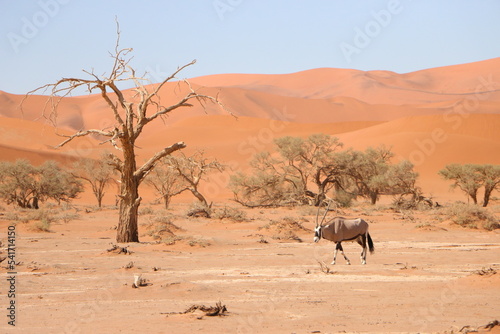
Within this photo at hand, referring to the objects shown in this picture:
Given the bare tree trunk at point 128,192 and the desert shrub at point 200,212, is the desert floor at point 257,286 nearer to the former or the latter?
the bare tree trunk at point 128,192

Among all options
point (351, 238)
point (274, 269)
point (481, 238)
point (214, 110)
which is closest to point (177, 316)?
point (274, 269)

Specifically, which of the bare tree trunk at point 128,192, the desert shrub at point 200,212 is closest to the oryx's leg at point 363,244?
the bare tree trunk at point 128,192

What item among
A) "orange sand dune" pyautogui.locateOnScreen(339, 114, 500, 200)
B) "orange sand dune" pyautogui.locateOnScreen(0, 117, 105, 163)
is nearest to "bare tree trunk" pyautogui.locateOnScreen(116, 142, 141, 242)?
"orange sand dune" pyautogui.locateOnScreen(339, 114, 500, 200)

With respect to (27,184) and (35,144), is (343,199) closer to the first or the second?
(27,184)

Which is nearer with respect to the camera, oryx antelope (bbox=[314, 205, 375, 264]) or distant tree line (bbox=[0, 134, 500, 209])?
oryx antelope (bbox=[314, 205, 375, 264])

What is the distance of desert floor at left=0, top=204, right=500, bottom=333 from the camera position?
8062 millimetres

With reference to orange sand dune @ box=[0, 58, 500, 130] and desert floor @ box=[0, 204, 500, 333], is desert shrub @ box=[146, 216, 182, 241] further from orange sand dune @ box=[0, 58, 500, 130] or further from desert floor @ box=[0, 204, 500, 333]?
orange sand dune @ box=[0, 58, 500, 130]

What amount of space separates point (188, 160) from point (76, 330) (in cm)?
1239

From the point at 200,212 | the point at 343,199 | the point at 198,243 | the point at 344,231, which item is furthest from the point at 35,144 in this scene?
the point at 344,231

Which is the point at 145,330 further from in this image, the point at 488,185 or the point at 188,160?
the point at 488,185

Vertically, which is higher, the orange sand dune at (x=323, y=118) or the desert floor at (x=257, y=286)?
the orange sand dune at (x=323, y=118)

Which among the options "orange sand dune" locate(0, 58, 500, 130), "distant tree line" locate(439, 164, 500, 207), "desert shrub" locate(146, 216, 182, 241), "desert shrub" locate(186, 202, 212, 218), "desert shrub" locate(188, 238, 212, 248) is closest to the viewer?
"desert shrub" locate(188, 238, 212, 248)

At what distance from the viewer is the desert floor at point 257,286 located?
8062 mm

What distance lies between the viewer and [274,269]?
13438 millimetres
